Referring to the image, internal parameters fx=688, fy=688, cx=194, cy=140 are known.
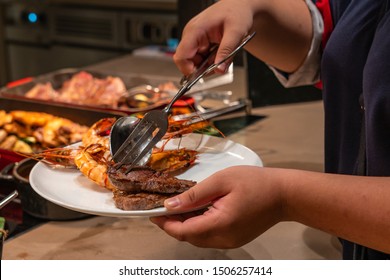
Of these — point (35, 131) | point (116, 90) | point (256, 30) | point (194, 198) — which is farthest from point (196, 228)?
point (116, 90)

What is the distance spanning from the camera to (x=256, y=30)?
1.34m

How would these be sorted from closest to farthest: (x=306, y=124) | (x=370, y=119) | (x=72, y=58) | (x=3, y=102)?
(x=370, y=119) → (x=306, y=124) → (x=3, y=102) → (x=72, y=58)

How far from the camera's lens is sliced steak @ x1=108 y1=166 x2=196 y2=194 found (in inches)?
39.9

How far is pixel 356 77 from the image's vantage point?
1.20 meters

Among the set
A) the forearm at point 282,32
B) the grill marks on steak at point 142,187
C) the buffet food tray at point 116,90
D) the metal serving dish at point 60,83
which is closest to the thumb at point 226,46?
the forearm at point 282,32

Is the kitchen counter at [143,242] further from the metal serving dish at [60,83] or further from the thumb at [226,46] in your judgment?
the metal serving dish at [60,83]

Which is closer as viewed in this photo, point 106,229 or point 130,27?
point 106,229

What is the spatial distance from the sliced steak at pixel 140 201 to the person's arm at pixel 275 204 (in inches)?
1.7

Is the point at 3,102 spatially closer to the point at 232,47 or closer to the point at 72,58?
the point at 232,47

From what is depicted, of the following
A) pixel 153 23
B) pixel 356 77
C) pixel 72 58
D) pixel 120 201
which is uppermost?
pixel 356 77

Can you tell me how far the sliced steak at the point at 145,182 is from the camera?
1014 mm

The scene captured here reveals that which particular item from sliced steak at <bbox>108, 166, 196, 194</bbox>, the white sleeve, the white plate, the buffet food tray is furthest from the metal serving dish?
sliced steak at <bbox>108, 166, 196, 194</bbox>

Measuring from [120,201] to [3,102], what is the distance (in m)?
0.99

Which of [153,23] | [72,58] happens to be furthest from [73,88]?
[72,58]
